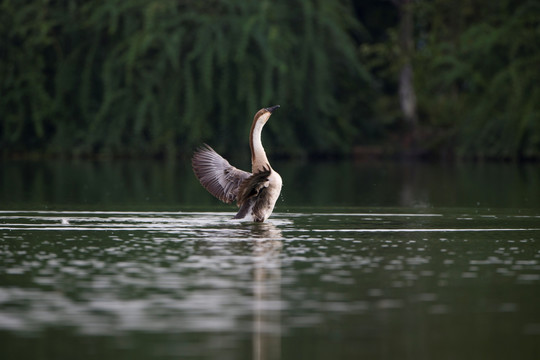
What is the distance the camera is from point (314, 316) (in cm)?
801

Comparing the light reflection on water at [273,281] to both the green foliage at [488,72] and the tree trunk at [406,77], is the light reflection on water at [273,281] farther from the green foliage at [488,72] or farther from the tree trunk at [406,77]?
the tree trunk at [406,77]

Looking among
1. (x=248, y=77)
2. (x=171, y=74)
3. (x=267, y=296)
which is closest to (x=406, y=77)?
(x=248, y=77)

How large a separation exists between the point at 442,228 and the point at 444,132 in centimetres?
2603

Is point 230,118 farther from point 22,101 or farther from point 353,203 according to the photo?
point 353,203

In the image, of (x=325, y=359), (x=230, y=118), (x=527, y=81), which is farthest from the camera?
(x=230, y=118)

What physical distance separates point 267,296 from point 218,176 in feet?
22.7

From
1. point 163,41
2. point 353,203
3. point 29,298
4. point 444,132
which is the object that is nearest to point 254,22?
point 163,41

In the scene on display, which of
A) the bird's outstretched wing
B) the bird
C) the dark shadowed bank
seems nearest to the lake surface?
the bird

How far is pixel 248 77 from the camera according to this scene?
36.0 metres

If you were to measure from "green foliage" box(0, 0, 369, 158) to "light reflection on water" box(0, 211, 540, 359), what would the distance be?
21796 mm

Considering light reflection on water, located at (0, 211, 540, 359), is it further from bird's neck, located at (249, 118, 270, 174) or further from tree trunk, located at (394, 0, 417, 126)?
tree trunk, located at (394, 0, 417, 126)

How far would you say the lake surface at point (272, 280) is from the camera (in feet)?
23.7

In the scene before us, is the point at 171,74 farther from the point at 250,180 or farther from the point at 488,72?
the point at 250,180

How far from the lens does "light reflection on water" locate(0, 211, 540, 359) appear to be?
761 cm
